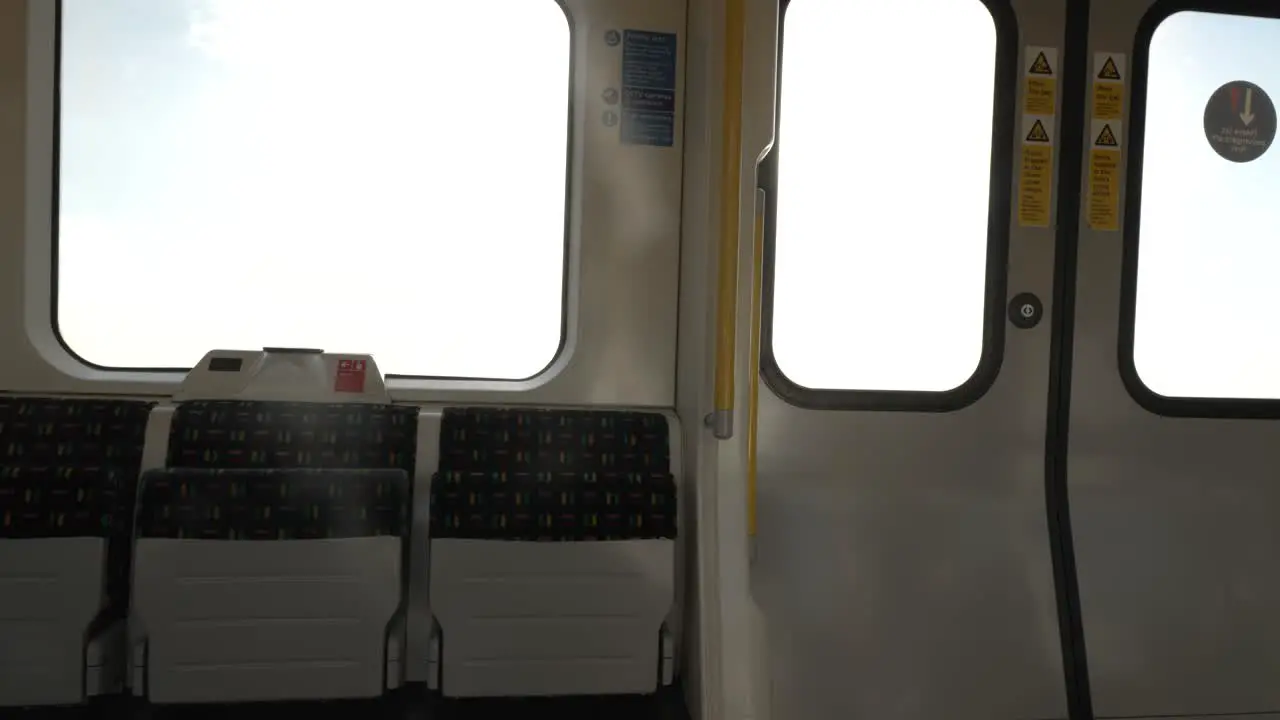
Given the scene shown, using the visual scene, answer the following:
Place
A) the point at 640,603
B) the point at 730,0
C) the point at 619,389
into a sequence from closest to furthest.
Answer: the point at 730,0 → the point at 640,603 → the point at 619,389

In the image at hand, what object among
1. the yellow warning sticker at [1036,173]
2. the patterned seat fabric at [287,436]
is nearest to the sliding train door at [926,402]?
the yellow warning sticker at [1036,173]

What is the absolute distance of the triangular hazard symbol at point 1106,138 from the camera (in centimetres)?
262

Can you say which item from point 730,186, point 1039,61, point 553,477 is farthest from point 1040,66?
point 553,477

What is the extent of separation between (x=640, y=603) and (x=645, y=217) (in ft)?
3.60

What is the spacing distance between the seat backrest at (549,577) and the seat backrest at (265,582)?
0.54 feet

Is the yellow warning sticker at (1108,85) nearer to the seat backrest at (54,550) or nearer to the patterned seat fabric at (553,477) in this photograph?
the patterned seat fabric at (553,477)

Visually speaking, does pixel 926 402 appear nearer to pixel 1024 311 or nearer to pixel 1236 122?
pixel 1024 311

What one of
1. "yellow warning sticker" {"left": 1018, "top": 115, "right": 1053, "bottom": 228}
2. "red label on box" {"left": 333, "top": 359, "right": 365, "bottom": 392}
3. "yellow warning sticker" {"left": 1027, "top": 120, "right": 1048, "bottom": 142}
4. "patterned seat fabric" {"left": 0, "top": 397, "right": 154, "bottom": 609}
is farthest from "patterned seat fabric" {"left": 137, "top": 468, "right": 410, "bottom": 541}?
"yellow warning sticker" {"left": 1027, "top": 120, "right": 1048, "bottom": 142}

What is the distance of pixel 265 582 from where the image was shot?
193cm

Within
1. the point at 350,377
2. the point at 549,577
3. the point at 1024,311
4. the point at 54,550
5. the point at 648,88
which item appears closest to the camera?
the point at 54,550

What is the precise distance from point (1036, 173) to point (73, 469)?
2926mm

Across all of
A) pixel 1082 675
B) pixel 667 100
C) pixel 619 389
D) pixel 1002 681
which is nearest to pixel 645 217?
pixel 667 100

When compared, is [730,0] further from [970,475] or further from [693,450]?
[970,475]

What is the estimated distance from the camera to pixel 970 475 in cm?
256
